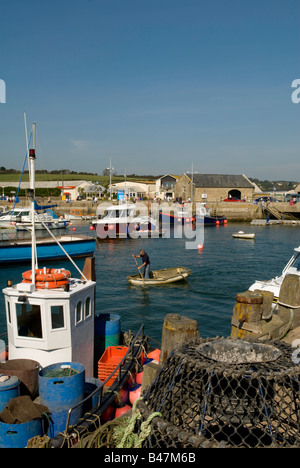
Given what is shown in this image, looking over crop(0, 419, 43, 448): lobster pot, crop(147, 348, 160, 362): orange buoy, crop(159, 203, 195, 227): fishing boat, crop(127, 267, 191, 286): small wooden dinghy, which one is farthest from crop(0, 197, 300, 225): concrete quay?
crop(0, 419, 43, 448): lobster pot

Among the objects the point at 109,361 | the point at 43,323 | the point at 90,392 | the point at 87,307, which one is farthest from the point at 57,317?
the point at 109,361

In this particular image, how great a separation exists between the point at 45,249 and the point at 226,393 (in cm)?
2970

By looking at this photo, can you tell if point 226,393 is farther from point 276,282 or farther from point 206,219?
point 206,219

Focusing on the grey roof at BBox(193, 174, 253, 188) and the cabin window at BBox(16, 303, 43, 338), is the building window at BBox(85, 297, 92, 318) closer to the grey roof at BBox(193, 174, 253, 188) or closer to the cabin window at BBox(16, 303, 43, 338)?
the cabin window at BBox(16, 303, 43, 338)

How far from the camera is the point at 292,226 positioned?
64.7 meters

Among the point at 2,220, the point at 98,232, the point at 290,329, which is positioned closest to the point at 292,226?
the point at 98,232

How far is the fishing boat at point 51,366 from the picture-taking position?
254 inches

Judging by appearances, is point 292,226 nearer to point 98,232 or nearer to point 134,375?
point 98,232

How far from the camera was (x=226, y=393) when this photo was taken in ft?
15.9

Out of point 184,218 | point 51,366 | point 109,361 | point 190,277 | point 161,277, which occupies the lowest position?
point 190,277

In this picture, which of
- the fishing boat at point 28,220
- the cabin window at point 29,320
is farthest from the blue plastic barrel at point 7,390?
the fishing boat at point 28,220

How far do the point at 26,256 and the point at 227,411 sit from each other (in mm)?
29559

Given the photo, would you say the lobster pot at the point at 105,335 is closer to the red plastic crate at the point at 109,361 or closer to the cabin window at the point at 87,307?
the red plastic crate at the point at 109,361

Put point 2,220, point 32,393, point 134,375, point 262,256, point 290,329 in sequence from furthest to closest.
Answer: point 2,220
point 262,256
point 290,329
point 134,375
point 32,393
